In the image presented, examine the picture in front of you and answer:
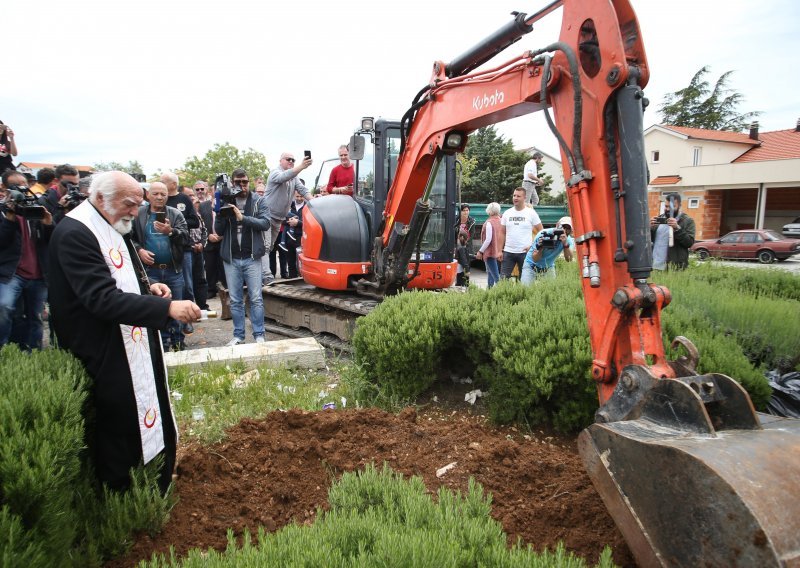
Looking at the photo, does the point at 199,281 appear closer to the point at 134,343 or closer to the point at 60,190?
the point at 60,190

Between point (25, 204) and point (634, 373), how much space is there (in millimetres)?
5247

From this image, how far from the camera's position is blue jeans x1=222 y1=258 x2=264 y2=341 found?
22.1 feet

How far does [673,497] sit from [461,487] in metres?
1.32

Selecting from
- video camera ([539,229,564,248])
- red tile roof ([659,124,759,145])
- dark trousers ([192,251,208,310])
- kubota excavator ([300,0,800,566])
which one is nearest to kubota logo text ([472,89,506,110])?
kubota excavator ([300,0,800,566])

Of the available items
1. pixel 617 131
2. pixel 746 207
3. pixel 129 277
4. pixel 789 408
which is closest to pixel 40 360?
pixel 129 277

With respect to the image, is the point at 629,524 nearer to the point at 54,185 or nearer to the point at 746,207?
the point at 54,185

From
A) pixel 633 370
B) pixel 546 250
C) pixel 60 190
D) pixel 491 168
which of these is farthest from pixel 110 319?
pixel 491 168

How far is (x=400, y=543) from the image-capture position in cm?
171

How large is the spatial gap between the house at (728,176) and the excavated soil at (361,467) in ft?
108

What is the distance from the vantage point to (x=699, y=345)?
3.69 meters

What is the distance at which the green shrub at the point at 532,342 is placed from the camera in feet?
11.6

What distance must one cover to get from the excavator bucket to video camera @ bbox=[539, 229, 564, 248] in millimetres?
4956

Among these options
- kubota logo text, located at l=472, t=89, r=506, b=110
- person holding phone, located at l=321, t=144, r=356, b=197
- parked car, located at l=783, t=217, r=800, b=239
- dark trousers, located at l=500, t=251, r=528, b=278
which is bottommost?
parked car, located at l=783, t=217, r=800, b=239

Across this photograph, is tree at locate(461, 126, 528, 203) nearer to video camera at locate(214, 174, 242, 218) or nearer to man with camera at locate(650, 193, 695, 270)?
man with camera at locate(650, 193, 695, 270)
